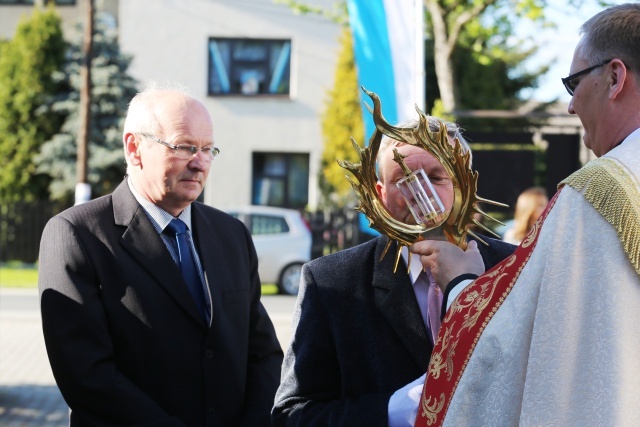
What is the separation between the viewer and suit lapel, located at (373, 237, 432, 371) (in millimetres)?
2766

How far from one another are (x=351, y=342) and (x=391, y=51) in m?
4.65

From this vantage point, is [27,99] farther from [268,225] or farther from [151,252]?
[151,252]

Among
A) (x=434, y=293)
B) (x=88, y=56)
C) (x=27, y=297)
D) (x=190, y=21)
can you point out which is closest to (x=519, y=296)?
(x=434, y=293)

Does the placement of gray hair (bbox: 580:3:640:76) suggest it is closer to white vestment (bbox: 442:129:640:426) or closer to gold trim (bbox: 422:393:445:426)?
white vestment (bbox: 442:129:640:426)

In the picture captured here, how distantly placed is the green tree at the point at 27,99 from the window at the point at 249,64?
14.0ft

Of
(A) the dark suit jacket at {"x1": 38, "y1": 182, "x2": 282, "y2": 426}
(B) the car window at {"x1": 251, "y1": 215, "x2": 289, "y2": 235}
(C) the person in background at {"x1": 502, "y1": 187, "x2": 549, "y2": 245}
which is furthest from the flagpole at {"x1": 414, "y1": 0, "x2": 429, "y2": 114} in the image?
(B) the car window at {"x1": 251, "y1": 215, "x2": 289, "y2": 235}

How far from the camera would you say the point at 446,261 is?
245cm

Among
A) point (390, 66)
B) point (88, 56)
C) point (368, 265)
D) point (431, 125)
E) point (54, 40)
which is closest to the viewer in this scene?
point (431, 125)

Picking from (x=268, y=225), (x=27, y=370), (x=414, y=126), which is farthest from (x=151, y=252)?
(x=268, y=225)

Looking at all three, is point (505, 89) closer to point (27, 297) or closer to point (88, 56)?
point (88, 56)

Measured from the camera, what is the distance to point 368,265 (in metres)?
2.99

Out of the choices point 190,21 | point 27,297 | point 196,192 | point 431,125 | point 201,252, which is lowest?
point 27,297

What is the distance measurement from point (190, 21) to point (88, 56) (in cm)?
685

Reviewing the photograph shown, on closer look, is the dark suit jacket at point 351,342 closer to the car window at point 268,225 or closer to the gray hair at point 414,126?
the gray hair at point 414,126
